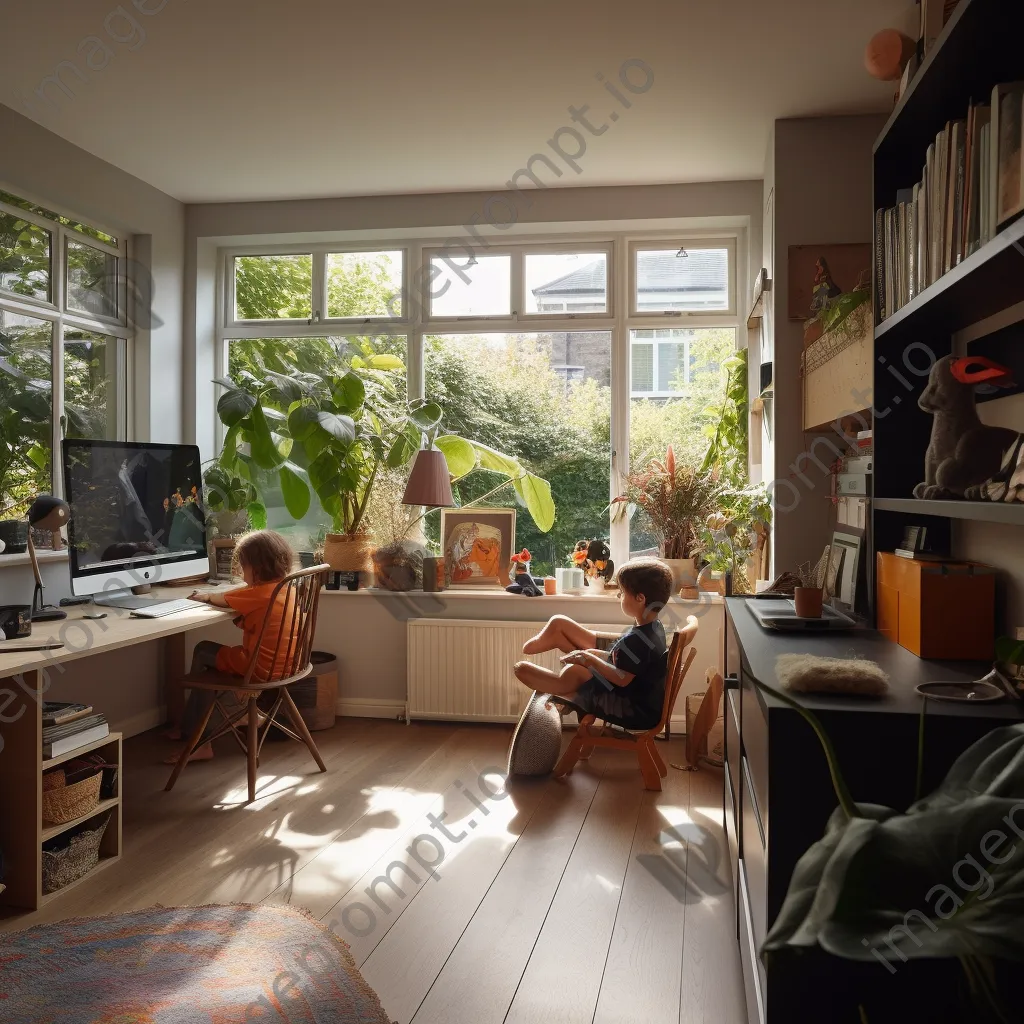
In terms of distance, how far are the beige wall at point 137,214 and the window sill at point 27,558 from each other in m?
0.96

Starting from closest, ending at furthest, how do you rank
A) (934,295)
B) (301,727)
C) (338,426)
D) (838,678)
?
(838,678) → (934,295) → (301,727) → (338,426)

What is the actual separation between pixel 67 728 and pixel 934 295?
262 cm

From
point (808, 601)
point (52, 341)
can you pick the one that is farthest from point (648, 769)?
point (52, 341)

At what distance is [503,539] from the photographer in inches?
185

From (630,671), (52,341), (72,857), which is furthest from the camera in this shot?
(52,341)

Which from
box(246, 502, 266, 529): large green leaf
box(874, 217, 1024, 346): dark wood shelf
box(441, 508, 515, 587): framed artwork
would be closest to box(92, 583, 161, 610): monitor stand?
box(246, 502, 266, 529): large green leaf

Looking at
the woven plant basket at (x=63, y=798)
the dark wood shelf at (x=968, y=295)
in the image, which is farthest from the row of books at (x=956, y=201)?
the woven plant basket at (x=63, y=798)

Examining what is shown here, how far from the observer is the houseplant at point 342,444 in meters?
4.34

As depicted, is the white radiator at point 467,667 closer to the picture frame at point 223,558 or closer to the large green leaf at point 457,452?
the large green leaf at point 457,452

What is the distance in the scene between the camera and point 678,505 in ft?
14.3

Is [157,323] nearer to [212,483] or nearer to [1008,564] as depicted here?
[212,483]

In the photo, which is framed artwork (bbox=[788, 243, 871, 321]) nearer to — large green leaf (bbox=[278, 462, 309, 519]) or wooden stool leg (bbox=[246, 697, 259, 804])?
large green leaf (bbox=[278, 462, 309, 519])

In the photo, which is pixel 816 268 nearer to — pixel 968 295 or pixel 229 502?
pixel 968 295

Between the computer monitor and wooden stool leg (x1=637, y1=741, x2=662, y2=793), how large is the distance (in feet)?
6.68
